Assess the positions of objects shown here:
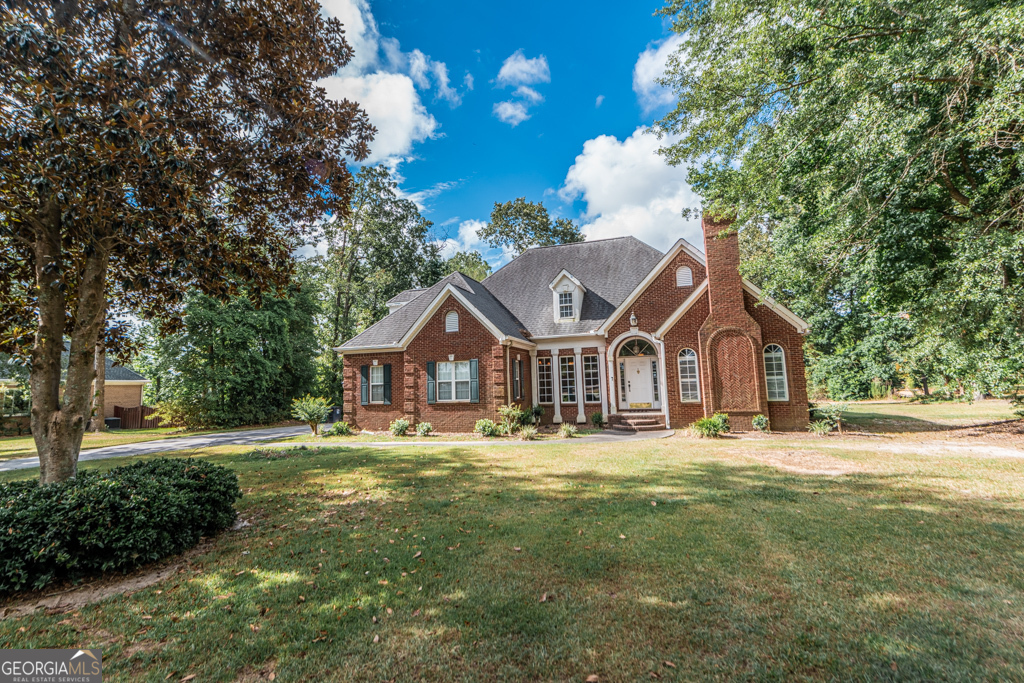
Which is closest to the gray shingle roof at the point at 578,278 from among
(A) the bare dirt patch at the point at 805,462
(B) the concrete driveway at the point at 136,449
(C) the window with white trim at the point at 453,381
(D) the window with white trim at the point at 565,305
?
(D) the window with white trim at the point at 565,305

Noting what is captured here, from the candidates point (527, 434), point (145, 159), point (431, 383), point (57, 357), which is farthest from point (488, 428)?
point (145, 159)

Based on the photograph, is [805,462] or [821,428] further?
[821,428]

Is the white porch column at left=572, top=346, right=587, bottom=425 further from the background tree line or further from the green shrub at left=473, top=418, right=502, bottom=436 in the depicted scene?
the background tree line

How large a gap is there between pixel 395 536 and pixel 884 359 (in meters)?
37.3

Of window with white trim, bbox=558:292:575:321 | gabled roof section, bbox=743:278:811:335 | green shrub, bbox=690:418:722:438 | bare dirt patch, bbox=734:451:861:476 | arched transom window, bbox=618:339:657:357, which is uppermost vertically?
window with white trim, bbox=558:292:575:321

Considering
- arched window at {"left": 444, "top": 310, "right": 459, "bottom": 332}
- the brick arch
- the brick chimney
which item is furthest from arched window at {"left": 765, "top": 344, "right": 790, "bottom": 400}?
arched window at {"left": 444, "top": 310, "right": 459, "bottom": 332}

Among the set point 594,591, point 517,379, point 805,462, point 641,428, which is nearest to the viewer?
point 594,591

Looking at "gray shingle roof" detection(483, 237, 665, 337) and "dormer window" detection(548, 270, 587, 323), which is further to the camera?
"gray shingle roof" detection(483, 237, 665, 337)

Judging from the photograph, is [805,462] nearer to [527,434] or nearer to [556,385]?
[527,434]

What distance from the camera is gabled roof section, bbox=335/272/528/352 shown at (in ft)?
57.3

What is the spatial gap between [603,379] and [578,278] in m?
5.62

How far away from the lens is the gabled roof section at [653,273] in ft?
57.7

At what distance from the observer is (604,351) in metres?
18.5

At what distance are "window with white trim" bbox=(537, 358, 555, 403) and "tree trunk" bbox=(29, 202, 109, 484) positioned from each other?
49.1 ft
